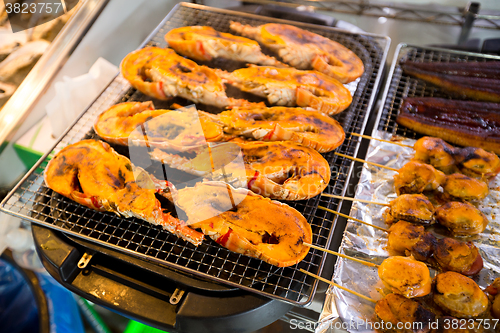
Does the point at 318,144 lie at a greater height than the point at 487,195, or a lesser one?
greater

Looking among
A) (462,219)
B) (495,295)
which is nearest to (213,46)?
(462,219)

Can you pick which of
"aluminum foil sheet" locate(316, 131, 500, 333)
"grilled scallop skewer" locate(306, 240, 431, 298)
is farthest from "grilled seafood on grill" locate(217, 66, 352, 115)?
"grilled scallop skewer" locate(306, 240, 431, 298)

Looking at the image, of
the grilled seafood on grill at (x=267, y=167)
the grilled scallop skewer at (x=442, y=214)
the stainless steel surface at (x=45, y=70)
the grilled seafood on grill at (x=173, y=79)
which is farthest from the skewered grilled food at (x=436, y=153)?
the stainless steel surface at (x=45, y=70)

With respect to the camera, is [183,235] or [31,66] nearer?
[183,235]

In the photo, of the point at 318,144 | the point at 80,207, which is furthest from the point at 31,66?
the point at 318,144

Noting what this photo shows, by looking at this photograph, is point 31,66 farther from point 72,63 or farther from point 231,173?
point 231,173

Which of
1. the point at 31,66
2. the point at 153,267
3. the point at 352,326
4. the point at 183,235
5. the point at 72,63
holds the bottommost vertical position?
the point at 352,326

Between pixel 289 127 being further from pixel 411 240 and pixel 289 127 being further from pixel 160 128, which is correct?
pixel 411 240
